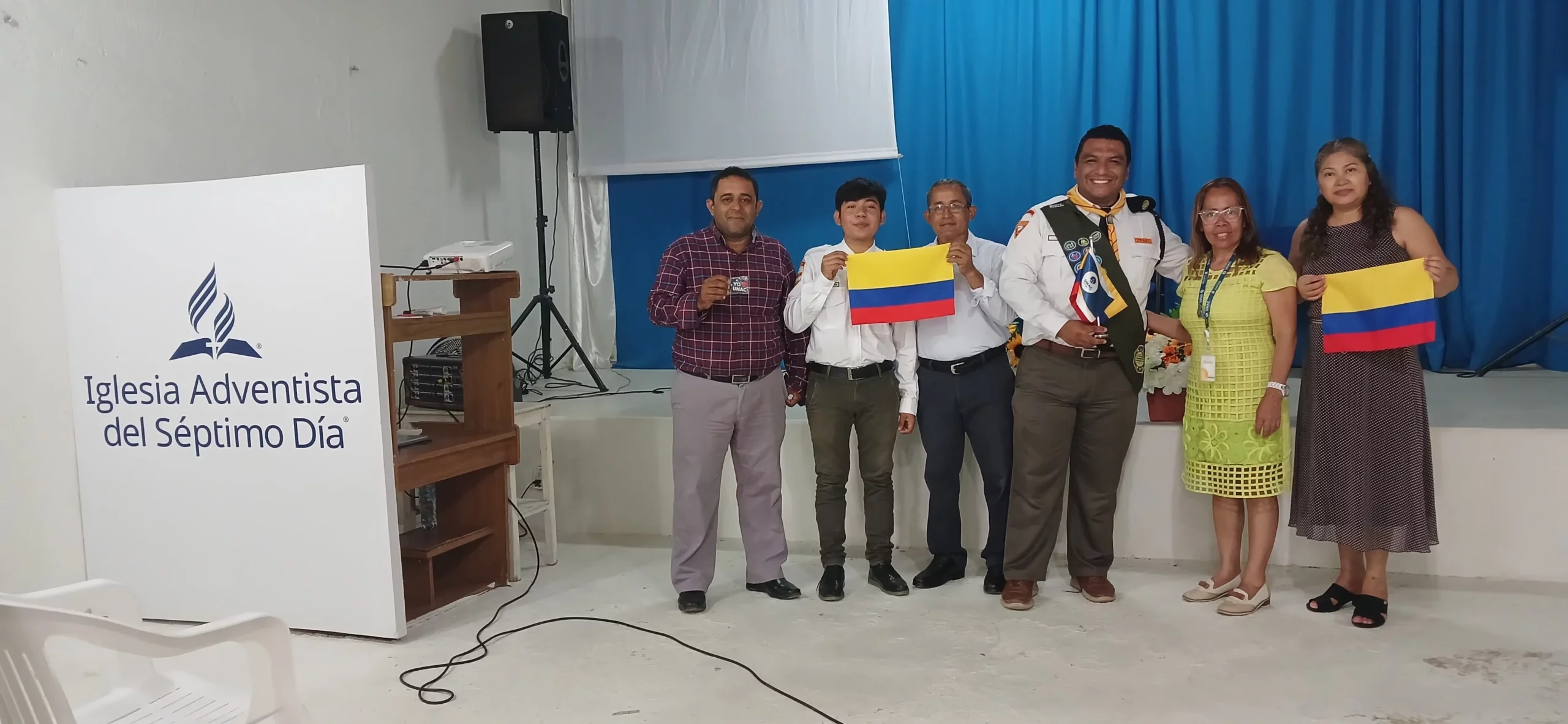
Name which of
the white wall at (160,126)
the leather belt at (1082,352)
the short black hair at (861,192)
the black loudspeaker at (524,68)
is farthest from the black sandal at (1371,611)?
the black loudspeaker at (524,68)

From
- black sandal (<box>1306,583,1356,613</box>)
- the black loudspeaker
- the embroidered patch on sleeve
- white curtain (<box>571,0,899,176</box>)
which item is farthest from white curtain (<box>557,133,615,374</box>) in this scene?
black sandal (<box>1306,583,1356,613</box>)

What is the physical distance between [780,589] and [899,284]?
3.25 feet

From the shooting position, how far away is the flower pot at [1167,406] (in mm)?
3279

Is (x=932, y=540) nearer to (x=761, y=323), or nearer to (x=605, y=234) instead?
(x=761, y=323)

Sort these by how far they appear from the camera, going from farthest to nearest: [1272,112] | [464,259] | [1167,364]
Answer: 1. [1272,112]
2. [1167,364]
3. [464,259]

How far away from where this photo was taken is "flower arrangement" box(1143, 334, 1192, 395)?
3229 millimetres

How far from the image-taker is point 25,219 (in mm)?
2699

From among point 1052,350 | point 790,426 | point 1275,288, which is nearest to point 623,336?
point 790,426

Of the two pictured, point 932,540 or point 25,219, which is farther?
point 932,540

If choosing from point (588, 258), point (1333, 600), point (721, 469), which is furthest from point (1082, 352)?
point (588, 258)

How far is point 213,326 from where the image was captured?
107 inches

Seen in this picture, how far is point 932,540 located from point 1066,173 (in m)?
2.18

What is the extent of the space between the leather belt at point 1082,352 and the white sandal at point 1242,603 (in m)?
0.75

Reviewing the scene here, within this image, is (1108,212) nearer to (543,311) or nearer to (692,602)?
(692,602)
